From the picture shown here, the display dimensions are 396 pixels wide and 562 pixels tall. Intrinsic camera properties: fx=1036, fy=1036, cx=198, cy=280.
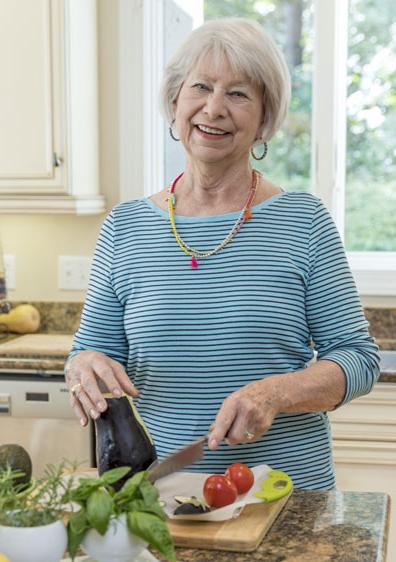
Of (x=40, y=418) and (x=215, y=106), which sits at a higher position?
(x=215, y=106)

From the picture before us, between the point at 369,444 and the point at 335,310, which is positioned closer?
the point at 335,310

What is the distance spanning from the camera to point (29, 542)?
1.19 meters

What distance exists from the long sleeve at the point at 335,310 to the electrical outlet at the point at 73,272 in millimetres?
1670

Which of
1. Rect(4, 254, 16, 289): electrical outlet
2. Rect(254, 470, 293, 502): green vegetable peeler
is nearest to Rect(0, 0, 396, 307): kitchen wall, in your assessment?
Rect(4, 254, 16, 289): electrical outlet

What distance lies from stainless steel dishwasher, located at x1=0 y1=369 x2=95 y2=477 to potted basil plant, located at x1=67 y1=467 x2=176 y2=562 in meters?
1.59

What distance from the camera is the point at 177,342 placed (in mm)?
1816

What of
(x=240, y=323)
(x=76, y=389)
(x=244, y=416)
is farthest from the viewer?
(x=240, y=323)

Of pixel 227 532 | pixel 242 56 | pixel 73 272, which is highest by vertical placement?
pixel 242 56

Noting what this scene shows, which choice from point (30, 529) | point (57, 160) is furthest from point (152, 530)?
point (57, 160)

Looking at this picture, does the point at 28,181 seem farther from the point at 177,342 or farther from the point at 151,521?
the point at 151,521

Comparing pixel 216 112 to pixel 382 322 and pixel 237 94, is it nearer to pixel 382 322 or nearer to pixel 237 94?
pixel 237 94

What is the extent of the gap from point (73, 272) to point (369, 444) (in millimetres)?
1162

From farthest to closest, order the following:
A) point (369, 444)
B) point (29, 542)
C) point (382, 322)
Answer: point (382, 322)
point (369, 444)
point (29, 542)

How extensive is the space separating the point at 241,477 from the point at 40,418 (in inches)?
54.1
